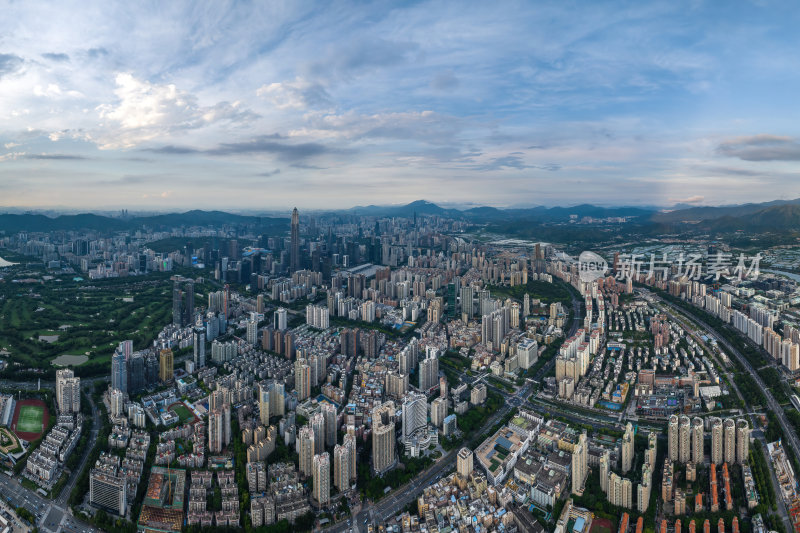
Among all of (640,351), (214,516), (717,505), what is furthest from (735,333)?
(214,516)

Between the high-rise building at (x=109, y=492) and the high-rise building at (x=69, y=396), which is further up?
the high-rise building at (x=69, y=396)

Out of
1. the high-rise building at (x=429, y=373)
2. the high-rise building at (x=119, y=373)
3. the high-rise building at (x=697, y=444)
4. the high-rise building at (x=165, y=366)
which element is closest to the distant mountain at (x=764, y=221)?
the high-rise building at (x=697, y=444)

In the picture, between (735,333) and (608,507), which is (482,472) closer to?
(608,507)

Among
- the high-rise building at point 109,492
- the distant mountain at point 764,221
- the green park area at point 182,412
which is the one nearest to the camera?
the high-rise building at point 109,492

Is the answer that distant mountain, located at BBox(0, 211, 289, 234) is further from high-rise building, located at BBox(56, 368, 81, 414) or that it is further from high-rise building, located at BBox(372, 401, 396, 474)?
high-rise building, located at BBox(372, 401, 396, 474)

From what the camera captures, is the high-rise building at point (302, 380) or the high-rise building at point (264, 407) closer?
the high-rise building at point (264, 407)

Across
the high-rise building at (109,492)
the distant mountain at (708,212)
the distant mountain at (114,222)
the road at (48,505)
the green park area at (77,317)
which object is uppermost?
the distant mountain at (708,212)

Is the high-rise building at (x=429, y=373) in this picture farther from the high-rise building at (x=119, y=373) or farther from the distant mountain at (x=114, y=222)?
the distant mountain at (x=114, y=222)
